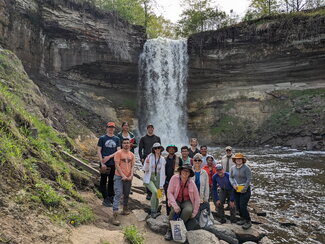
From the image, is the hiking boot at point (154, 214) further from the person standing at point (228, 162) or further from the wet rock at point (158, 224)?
the person standing at point (228, 162)

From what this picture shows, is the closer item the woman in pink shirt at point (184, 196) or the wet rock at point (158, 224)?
the woman in pink shirt at point (184, 196)

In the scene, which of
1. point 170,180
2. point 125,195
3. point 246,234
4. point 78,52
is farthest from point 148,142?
point 78,52

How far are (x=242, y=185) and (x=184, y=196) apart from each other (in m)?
1.78

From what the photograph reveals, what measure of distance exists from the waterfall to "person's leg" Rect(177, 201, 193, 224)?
71.3 feet

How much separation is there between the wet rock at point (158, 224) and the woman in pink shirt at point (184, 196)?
1.07 ft

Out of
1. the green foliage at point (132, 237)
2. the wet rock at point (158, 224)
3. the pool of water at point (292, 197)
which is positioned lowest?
the pool of water at point (292, 197)

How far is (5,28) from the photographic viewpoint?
19.7 metres

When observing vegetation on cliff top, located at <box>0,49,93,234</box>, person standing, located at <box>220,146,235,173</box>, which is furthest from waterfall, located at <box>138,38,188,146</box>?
vegetation on cliff top, located at <box>0,49,93,234</box>

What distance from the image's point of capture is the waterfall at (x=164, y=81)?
2705 centimetres

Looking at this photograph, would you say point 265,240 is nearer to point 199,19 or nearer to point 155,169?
point 155,169

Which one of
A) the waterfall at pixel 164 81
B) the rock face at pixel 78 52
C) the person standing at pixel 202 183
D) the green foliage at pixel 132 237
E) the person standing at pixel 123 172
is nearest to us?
the green foliage at pixel 132 237

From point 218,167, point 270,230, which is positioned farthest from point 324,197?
point 218,167

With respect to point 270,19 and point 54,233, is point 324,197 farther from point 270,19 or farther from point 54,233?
point 270,19

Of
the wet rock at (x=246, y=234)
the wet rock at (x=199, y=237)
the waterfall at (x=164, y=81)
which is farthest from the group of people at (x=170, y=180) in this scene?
the waterfall at (x=164, y=81)
